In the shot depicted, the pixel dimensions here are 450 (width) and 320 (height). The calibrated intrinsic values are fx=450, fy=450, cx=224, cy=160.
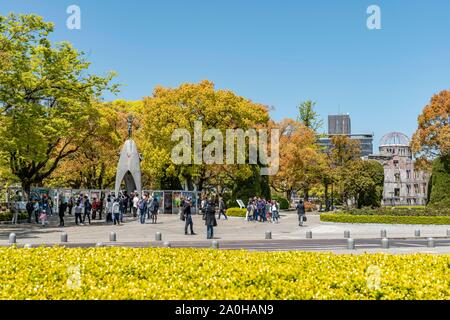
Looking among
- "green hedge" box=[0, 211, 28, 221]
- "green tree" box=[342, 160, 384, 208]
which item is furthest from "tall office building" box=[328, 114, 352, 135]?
"green hedge" box=[0, 211, 28, 221]

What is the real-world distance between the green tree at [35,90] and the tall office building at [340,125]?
15623 cm

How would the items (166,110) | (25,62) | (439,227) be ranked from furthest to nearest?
(166,110), (439,227), (25,62)

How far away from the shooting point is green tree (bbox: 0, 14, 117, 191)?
24750 millimetres

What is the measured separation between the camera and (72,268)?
22.8 feet

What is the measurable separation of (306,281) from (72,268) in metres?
3.56

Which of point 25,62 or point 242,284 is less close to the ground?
point 25,62

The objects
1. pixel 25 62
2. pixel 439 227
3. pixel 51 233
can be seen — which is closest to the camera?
pixel 51 233

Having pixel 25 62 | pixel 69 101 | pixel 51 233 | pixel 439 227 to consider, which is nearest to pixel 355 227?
pixel 439 227

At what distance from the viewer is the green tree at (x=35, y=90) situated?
24.8 metres

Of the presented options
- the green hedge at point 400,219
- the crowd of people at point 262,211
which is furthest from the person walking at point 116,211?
the green hedge at point 400,219

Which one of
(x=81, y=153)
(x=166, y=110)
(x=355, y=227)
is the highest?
(x=166, y=110)

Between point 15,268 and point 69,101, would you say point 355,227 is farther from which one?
point 15,268

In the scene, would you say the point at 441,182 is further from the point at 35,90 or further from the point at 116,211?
the point at 35,90
